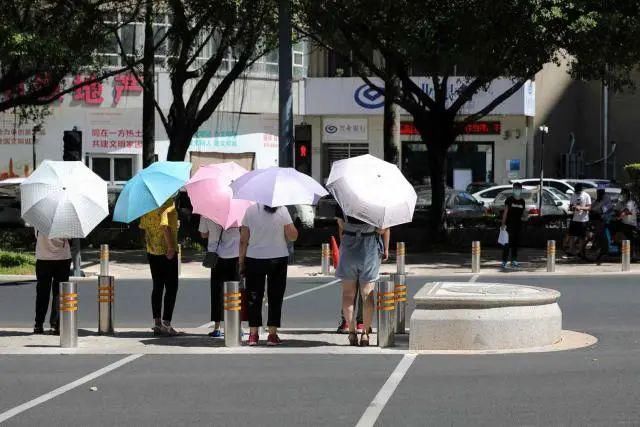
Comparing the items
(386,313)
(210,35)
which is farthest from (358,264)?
(210,35)

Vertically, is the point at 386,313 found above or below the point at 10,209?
below

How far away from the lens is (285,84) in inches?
1056

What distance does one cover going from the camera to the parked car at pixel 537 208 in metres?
33.8

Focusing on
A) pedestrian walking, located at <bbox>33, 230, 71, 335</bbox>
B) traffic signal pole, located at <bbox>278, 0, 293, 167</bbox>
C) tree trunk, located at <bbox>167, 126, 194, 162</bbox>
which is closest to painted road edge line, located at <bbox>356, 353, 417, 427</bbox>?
pedestrian walking, located at <bbox>33, 230, 71, 335</bbox>

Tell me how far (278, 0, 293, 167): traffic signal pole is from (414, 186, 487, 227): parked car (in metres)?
8.11

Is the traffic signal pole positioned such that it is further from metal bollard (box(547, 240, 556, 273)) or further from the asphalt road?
the asphalt road

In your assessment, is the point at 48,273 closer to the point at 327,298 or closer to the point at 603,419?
the point at 327,298

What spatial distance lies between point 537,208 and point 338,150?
745 inches

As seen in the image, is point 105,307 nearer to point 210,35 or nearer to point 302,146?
point 210,35

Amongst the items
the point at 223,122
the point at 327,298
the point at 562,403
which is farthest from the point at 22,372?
the point at 223,122

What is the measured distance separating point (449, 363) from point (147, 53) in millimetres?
21086

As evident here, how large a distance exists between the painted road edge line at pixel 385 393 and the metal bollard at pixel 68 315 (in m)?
3.63

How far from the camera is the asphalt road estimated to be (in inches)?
351

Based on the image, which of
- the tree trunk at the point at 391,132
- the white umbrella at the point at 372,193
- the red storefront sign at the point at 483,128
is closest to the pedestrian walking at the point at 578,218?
the tree trunk at the point at 391,132
